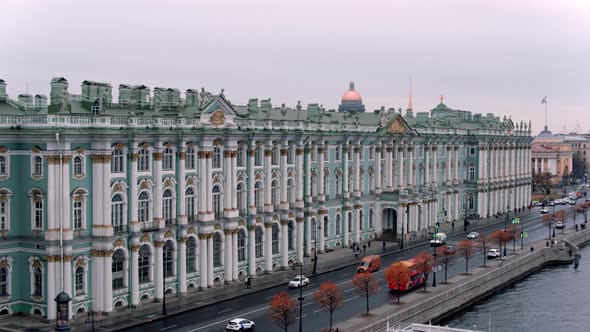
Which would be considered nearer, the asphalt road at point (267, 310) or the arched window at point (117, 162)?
the asphalt road at point (267, 310)

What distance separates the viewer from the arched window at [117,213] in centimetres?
6138

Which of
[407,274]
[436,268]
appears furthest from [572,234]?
[407,274]

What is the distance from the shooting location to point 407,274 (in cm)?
6969

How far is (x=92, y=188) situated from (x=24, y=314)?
34.0 ft

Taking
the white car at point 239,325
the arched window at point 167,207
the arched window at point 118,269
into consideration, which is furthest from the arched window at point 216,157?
the white car at point 239,325

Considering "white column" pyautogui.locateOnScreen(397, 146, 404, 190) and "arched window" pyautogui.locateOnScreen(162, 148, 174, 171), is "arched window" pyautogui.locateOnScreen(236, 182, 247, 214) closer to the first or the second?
"arched window" pyautogui.locateOnScreen(162, 148, 174, 171)

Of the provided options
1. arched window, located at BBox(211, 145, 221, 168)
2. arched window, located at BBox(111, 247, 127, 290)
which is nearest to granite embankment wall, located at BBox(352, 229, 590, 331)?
arched window, located at BBox(111, 247, 127, 290)

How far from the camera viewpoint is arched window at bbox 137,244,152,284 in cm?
6419

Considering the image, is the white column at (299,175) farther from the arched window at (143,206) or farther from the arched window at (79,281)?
the arched window at (79,281)

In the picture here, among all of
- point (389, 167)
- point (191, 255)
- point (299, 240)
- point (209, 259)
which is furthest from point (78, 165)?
point (389, 167)

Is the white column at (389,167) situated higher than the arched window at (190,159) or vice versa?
the arched window at (190,159)

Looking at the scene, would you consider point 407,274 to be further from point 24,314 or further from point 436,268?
point 24,314

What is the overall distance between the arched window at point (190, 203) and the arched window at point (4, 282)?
16.3 metres

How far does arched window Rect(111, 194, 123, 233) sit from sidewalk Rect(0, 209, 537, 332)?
20.9ft
